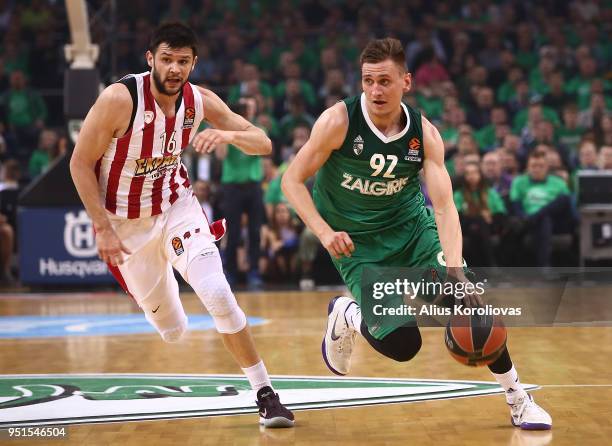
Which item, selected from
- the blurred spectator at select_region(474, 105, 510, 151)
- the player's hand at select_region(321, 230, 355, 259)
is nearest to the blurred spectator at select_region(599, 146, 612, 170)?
the blurred spectator at select_region(474, 105, 510, 151)

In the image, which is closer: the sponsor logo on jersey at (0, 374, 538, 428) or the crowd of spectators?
the sponsor logo on jersey at (0, 374, 538, 428)

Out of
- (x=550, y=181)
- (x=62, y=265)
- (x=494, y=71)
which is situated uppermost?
(x=494, y=71)

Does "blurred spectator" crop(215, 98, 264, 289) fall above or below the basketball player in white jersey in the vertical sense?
below

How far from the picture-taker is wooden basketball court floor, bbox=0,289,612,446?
5.02 m

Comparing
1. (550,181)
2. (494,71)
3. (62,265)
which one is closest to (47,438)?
(62,265)

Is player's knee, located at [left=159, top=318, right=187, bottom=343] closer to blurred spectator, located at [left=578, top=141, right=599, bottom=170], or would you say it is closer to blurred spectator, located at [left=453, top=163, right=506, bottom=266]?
blurred spectator, located at [left=453, top=163, right=506, bottom=266]

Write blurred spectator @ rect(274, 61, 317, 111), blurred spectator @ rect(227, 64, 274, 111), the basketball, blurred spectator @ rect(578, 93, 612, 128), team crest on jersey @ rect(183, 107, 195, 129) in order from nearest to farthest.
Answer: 1. the basketball
2. team crest on jersey @ rect(183, 107, 195, 129)
3. blurred spectator @ rect(578, 93, 612, 128)
4. blurred spectator @ rect(227, 64, 274, 111)
5. blurred spectator @ rect(274, 61, 317, 111)

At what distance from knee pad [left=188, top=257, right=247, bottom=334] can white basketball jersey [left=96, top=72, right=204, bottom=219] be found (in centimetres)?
48

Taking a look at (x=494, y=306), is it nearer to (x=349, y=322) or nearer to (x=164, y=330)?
(x=349, y=322)

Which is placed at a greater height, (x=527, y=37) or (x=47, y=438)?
(x=527, y=37)

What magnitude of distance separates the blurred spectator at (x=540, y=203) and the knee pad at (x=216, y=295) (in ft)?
24.1

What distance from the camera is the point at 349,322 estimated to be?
19.0 feet

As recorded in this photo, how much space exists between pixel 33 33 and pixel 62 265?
574 centimetres

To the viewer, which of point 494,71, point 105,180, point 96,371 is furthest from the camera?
point 494,71
